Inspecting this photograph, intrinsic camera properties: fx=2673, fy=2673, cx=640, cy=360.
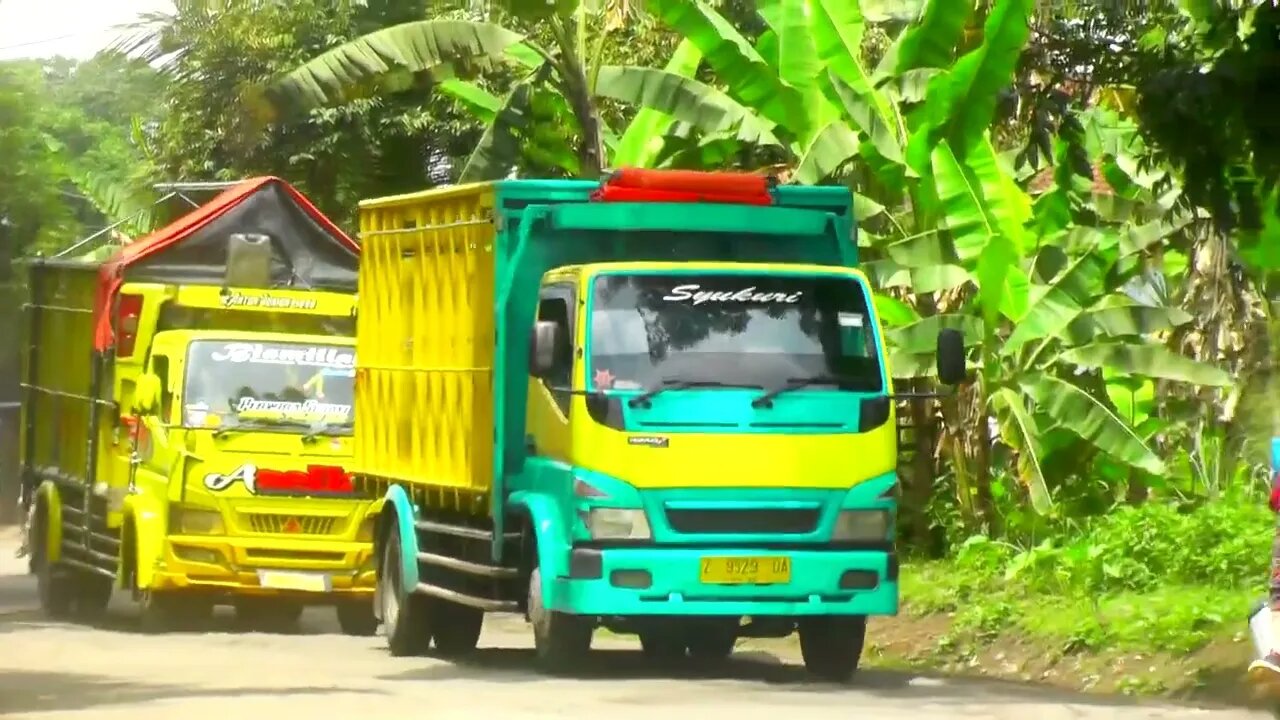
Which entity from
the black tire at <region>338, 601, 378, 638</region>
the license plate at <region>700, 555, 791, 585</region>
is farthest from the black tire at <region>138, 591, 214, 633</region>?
the license plate at <region>700, 555, 791, 585</region>

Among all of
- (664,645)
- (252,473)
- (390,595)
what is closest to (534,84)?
(252,473)

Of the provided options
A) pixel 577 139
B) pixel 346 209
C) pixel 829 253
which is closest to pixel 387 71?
pixel 577 139

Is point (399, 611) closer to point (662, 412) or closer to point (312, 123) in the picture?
point (662, 412)

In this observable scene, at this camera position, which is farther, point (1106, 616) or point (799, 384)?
point (1106, 616)

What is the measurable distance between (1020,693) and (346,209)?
20.5 meters

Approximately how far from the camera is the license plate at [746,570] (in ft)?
46.8

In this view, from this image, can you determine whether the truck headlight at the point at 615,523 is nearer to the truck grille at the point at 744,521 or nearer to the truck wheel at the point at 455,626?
the truck grille at the point at 744,521

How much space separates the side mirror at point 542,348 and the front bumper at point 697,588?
996 millimetres

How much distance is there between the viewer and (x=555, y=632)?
584 inches

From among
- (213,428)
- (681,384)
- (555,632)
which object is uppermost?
(681,384)

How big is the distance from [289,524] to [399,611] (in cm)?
252

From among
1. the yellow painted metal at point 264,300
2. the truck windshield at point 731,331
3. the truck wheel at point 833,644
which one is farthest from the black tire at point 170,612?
the truck windshield at point 731,331

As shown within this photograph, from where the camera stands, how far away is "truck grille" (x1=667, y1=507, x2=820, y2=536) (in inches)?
563

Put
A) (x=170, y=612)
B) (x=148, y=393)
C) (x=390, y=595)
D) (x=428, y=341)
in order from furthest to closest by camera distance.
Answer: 1. (x=170, y=612)
2. (x=148, y=393)
3. (x=390, y=595)
4. (x=428, y=341)
